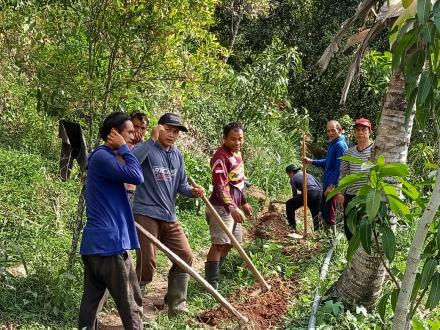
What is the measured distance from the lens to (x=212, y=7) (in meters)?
5.07

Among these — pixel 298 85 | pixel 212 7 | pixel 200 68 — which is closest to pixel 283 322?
pixel 200 68

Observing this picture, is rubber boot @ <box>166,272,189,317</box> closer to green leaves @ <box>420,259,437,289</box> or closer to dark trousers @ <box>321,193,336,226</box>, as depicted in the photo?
green leaves @ <box>420,259,437,289</box>

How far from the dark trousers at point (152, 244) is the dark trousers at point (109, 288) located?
2.37 ft

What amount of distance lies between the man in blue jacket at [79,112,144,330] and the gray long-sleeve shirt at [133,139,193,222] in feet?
2.49

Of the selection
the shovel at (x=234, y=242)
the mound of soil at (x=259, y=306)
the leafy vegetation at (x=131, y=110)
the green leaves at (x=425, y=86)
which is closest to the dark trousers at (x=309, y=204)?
the leafy vegetation at (x=131, y=110)

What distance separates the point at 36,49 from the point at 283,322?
3298mm

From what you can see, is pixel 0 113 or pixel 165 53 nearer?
pixel 165 53

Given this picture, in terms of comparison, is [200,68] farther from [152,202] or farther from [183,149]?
[183,149]

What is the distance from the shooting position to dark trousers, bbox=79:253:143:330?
3.86 meters

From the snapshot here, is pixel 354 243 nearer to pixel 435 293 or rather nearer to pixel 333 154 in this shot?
pixel 435 293

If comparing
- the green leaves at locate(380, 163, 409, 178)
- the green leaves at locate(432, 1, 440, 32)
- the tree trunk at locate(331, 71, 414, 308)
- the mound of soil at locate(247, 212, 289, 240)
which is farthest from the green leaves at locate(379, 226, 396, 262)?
the mound of soil at locate(247, 212, 289, 240)

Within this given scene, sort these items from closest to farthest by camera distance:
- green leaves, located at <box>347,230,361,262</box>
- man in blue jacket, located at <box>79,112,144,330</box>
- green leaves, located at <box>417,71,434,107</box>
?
green leaves, located at <box>417,71,434,107</box> < green leaves, located at <box>347,230,361,262</box> < man in blue jacket, located at <box>79,112,144,330</box>

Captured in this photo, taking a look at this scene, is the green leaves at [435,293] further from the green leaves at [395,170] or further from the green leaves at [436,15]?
the green leaves at [436,15]

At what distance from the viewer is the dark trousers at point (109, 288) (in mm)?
3859
